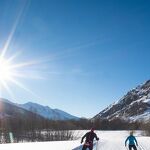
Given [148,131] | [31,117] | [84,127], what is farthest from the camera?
[84,127]

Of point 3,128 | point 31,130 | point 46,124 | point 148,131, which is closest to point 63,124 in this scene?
point 46,124

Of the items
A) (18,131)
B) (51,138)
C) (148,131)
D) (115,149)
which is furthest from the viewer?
(18,131)

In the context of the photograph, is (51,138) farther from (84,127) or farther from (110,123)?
(110,123)

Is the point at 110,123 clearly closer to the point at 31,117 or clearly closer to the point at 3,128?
the point at 31,117

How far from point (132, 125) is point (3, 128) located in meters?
63.4

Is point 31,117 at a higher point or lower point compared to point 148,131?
higher

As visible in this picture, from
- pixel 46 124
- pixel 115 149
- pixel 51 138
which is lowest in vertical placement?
pixel 115 149

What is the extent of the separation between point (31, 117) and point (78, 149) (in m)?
84.2

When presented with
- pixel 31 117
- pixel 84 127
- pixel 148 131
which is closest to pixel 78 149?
pixel 148 131

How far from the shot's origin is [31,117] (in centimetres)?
11575

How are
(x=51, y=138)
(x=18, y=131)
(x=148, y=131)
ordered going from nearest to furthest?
(x=51, y=138) < (x=148, y=131) < (x=18, y=131)

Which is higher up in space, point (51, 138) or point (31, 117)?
point (31, 117)

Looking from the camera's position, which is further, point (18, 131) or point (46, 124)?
point (46, 124)

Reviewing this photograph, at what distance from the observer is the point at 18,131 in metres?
107
